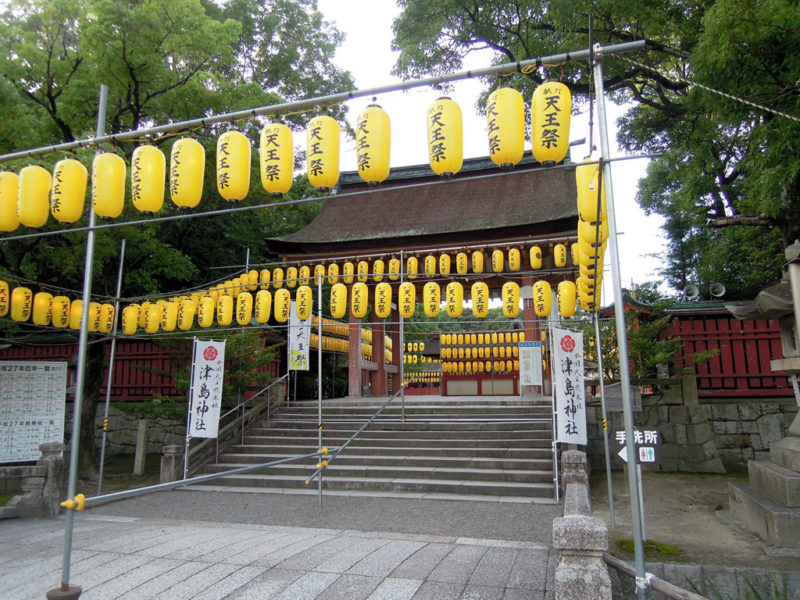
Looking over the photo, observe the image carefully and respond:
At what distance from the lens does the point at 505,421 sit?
1122 cm

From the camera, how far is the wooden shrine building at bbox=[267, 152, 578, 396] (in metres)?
13.7

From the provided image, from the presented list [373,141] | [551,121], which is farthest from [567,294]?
[373,141]

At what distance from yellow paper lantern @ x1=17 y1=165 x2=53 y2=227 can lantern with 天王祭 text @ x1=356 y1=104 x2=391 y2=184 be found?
13.7 feet

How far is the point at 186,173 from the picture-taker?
5.95 meters

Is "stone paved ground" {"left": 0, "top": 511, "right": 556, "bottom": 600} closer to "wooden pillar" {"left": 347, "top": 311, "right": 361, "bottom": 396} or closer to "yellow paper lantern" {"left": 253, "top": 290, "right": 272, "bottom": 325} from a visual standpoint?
"yellow paper lantern" {"left": 253, "top": 290, "right": 272, "bottom": 325}

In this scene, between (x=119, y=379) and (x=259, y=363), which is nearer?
(x=259, y=363)

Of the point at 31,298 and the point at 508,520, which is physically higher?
the point at 31,298

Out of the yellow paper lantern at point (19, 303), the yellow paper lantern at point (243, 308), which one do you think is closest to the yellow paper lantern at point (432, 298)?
the yellow paper lantern at point (243, 308)

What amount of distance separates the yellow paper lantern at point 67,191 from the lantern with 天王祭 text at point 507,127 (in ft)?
16.8

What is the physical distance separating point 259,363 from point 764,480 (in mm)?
10526

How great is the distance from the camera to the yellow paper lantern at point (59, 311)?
10.2 meters

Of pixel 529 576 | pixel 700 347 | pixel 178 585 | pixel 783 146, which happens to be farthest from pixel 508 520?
pixel 700 347

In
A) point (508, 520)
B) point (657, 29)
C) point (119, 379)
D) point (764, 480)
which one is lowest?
point (508, 520)

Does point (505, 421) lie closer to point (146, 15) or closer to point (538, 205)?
point (538, 205)
